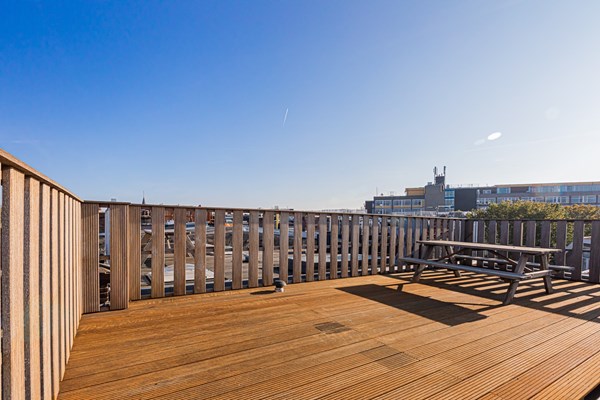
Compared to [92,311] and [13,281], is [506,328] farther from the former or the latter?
[92,311]

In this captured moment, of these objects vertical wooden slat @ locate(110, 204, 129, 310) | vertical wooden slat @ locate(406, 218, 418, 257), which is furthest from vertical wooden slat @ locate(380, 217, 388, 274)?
vertical wooden slat @ locate(110, 204, 129, 310)

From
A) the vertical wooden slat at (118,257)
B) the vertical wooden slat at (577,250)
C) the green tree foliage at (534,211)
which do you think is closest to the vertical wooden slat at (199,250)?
the vertical wooden slat at (118,257)

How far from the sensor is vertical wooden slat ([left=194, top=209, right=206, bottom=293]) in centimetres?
302

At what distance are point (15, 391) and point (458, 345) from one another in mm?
2142

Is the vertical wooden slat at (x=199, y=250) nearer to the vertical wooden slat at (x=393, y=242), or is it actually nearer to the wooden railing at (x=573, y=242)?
the vertical wooden slat at (x=393, y=242)

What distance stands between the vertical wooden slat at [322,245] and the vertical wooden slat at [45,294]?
2.96 meters

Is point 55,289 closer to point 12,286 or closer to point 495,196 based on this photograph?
point 12,286

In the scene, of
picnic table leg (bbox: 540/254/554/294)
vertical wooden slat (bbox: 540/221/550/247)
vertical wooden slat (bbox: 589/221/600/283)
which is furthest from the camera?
vertical wooden slat (bbox: 540/221/550/247)

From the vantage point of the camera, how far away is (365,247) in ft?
14.0

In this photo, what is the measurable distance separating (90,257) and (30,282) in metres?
1.74

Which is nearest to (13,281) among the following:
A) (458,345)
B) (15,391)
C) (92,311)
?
(15,391)

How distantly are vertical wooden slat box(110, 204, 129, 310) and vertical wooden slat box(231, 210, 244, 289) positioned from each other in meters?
1.02

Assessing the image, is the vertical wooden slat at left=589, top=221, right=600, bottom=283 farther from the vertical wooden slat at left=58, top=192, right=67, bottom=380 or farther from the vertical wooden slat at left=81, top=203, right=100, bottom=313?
the vertical wooden slat at left=81, top=203, right=100, bottom=313

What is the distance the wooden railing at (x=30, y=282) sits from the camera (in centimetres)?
75
